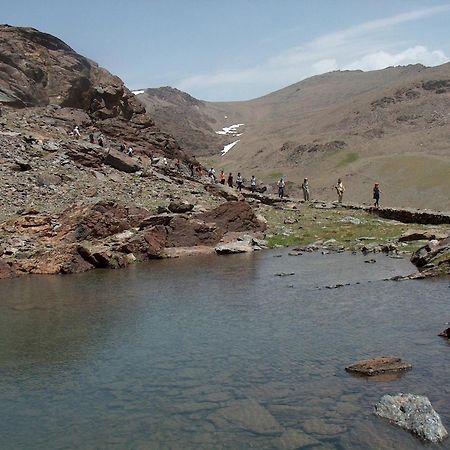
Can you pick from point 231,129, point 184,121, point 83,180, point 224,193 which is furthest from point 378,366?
point 231,129

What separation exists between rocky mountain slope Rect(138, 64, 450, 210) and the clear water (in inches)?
1693

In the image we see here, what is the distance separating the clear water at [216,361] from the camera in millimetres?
9078

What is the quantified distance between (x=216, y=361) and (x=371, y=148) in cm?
9647

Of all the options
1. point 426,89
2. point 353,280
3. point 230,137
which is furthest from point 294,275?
point 230,137

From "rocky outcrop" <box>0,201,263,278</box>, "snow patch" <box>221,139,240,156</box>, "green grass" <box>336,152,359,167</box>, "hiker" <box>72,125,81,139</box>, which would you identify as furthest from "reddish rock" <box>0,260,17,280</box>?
"snow patch" <box>221,139,240,156</box>

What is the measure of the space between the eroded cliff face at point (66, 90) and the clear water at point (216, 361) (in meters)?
38.7

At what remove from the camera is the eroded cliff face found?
5700 cm

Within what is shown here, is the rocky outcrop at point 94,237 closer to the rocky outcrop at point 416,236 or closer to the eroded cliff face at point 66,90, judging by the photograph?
the rocky outcrop at point 416,236

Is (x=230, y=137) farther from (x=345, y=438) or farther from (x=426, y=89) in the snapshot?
(x=345, y=438)

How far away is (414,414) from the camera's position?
8797 millimetres

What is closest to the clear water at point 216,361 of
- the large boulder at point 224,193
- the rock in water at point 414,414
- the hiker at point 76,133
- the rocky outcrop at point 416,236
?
the rock in water at point 414,414

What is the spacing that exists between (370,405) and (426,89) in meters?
129

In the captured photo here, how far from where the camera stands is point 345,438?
28.1 ft

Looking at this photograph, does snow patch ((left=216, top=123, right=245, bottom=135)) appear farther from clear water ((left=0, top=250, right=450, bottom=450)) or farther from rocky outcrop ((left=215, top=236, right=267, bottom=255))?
clear water ((left=0, top=250, right=450, bottom=450))
